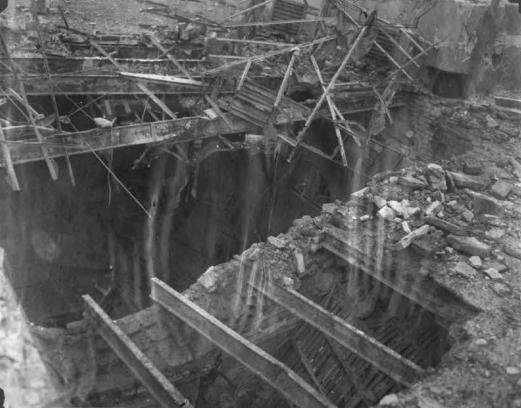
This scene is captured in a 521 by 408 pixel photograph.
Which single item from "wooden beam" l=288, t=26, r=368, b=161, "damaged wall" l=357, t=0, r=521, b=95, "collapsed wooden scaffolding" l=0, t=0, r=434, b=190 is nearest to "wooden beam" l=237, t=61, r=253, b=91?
"collapsed wooden scaffolding" l=0, t=0, r=434, b=190

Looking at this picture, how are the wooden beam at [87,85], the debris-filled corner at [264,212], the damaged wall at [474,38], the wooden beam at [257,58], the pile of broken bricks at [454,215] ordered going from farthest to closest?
1. the damaged wall at [474,38]
2. the wooden beam at [257,58]
3. the wooden beam at [87,85]
4. the pile of broken bricks at [454,215]
5. the debris-filled corner at [264,212]

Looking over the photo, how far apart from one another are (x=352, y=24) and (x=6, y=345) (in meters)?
7.13

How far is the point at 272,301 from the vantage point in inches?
203

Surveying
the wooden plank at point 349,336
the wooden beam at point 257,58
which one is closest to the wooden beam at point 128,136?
the wooden beam at point 257,58

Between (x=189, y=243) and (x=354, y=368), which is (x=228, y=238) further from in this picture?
(x=354, y=368)

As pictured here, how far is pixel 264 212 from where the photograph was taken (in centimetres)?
948

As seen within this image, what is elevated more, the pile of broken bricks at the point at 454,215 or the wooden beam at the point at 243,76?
the wooden beam at the point at 243,76

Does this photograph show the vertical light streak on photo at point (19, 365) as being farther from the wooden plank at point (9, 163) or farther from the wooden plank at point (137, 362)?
the wooden plank at point (9, 163)

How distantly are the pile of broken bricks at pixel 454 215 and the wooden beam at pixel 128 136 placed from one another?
1988mm

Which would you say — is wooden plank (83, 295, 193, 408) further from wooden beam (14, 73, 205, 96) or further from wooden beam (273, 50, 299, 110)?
wooden beam (273, 50, 299, 110)

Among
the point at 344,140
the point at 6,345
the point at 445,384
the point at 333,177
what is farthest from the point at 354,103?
the point at 6,345

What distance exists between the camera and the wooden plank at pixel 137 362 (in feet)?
13.0

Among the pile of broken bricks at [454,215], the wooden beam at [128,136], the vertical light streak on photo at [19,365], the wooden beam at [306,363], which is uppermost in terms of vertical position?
the wooden beam at [128,136]

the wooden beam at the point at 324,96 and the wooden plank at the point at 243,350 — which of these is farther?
the wooden beam at the point at 324,96
